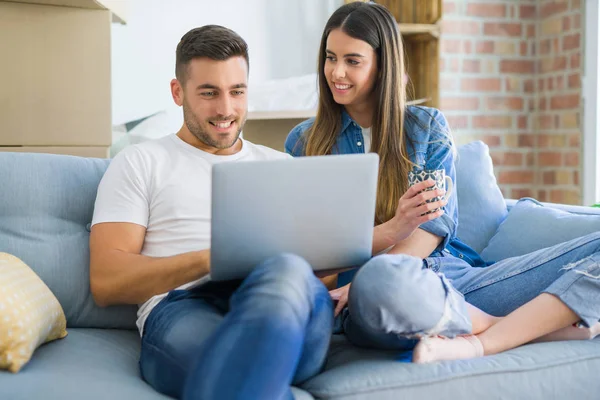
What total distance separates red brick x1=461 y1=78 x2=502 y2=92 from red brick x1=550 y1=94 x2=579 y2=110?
0.24 m

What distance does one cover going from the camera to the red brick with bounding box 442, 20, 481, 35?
3.24m

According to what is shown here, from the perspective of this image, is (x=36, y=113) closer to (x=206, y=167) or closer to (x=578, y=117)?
(x=206, y=167)

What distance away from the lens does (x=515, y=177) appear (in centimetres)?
338

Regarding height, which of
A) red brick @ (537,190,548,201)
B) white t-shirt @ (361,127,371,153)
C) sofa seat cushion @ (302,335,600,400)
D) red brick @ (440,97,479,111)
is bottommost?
sofa seat cushion @ (302,335,600,400)

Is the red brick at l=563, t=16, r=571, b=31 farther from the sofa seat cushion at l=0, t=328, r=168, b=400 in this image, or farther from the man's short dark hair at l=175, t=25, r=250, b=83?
the sofa seat cushion at l=0, t=328, r=168, b=400

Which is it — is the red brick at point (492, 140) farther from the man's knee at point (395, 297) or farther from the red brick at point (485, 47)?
the man's knee at point (395, 297)

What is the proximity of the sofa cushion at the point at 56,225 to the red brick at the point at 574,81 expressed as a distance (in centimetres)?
Answer: 217

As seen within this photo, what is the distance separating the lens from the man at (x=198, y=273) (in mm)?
1051

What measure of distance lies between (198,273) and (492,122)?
2.26m

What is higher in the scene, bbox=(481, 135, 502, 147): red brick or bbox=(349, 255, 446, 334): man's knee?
bbox=(481, 135, 502, 147): red brick

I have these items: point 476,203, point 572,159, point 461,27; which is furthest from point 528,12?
point 476,203

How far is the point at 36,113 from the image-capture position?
2.25m

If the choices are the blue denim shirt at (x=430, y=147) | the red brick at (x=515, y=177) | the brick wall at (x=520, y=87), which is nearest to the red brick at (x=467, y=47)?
the brick wall at (x=520, y=87)

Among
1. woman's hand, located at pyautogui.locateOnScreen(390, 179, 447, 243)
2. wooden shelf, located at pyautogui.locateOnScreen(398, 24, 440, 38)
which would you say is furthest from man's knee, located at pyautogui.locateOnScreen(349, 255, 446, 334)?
wooden shelf, located at pyautogui.locateOnScreen(398, 24, 440, 38)
